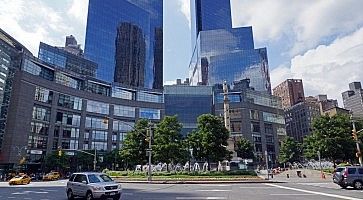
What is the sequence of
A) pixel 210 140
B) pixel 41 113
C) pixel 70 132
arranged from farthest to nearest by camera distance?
pixel 70 132 → pixel 41 113 → pixel 210 140

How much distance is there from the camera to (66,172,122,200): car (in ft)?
52.7

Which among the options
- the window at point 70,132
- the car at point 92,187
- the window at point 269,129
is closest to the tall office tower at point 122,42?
the window at point 70,132

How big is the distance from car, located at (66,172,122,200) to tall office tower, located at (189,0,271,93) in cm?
12892

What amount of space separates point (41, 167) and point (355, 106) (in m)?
182

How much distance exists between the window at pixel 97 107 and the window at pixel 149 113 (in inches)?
519

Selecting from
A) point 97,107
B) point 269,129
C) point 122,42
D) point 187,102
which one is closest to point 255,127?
point 269,129

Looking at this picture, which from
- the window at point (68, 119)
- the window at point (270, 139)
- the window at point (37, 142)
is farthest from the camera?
the window at point (270, 139)

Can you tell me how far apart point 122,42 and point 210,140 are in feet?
335

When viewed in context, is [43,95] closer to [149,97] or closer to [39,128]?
[39,128]

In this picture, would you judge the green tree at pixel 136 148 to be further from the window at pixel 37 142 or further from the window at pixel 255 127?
the window at pixel 255 127

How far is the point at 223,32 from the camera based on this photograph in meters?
167

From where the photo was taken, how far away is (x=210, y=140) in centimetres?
4153

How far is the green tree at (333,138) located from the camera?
157 ft

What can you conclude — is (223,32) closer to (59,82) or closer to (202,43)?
(202,43)
